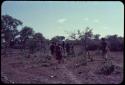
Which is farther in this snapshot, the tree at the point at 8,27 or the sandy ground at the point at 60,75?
the tree at the point at 8,27

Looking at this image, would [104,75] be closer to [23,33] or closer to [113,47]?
[113,47]

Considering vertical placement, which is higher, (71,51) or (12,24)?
(12,24)

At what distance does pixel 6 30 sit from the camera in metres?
43.6

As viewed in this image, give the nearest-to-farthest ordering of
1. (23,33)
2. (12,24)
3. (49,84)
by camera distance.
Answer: (49,84), (12,24), (23,33)

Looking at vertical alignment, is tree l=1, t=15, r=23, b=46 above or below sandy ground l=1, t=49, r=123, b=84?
above

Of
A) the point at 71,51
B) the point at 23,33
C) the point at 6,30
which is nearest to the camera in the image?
the point at 71,51

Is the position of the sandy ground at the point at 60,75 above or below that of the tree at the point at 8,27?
below

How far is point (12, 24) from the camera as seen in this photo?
5025cm

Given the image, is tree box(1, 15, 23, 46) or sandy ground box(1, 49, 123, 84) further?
tree box(1, 15, 23, 46)

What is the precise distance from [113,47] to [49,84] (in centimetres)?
2449

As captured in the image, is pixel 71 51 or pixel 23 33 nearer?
pixel 71 51

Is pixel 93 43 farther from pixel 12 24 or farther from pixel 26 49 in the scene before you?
pixel 12 24

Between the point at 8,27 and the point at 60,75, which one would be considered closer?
the point at 60,75

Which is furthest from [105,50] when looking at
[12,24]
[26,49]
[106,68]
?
[12,24]
